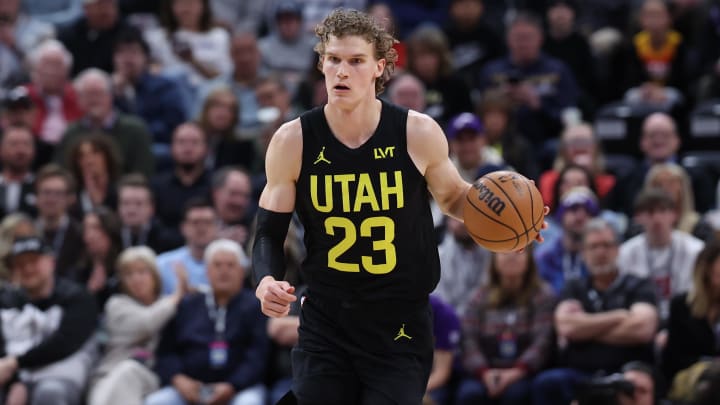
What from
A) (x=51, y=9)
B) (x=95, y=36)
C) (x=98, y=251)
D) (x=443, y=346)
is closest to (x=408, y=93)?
(x=443, y=346)

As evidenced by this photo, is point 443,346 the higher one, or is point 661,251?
point 661,251

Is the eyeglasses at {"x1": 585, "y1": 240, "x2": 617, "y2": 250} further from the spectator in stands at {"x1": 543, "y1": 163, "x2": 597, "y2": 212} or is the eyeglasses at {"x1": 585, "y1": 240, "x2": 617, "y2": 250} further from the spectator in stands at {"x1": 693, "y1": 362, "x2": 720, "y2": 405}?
the spectator in stands at {"x1": 543, "y1": 163, "x2": 597, "y2": 212}

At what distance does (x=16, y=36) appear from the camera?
1330 centimetres

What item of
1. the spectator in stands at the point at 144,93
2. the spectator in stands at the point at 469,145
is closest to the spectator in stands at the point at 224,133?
the spectator in stands at the point at 144,93

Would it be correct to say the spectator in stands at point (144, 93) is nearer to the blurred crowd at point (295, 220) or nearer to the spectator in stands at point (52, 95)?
the blurred crowd at point (295, 220)

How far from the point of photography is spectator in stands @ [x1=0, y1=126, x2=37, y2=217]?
10.6 metres

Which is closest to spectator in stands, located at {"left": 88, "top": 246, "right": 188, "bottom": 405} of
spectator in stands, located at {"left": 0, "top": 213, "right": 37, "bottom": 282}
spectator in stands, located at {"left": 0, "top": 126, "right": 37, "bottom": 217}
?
spectator in stands, located at {"left": 0, "top": 213, "right": 37, "bottom": 282}

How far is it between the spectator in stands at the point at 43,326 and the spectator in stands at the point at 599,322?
343 centimetres

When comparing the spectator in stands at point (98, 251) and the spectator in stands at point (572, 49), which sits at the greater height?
the spectator in stands at point (572, 49)

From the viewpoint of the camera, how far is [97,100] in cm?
1126

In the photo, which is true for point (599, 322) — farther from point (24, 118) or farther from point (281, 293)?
point (24, 118)

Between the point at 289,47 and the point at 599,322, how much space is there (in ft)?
19.1

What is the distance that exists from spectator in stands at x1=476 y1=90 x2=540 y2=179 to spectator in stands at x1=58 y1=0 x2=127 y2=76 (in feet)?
14.2

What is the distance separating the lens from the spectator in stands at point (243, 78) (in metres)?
12.3
